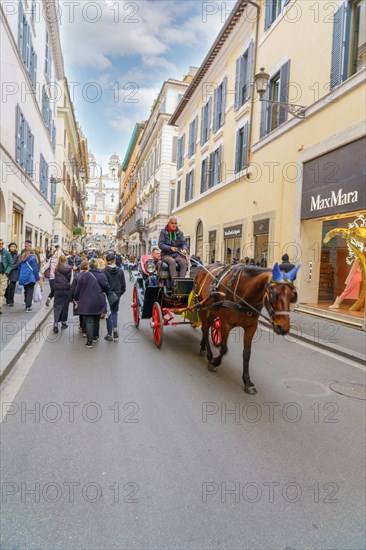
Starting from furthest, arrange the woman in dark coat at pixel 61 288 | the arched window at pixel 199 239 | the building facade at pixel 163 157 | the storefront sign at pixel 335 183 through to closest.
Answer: the building facade at pixel 163 157
the arched window at pixel 199 239
the storefront sign at pixel 335 183
the woman in dark coat at pixel 61 288

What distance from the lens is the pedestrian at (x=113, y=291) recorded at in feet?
25.5

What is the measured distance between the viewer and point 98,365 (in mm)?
5902

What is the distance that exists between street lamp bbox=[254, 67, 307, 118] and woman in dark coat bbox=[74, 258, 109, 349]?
23.5 feet

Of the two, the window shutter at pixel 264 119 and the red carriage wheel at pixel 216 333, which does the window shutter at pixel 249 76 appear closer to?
the window shutter at pixel 264 119

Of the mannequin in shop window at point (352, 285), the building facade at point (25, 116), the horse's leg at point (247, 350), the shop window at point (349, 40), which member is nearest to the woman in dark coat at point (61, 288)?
the horse's leg at point (247, 350)

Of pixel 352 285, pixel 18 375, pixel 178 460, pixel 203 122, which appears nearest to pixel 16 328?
pixel 18 375

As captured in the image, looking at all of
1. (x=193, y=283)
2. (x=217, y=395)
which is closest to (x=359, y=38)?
(x=193, y=283)

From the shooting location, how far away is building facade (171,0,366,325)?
33.5 feet

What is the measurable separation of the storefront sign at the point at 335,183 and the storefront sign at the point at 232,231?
5272 millimetres

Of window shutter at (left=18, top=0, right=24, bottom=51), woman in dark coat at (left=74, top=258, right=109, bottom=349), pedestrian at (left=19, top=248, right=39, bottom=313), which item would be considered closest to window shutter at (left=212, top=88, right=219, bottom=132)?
window shutter at (left=18, top=0, right=24, bottom=51)

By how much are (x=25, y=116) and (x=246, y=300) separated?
15.0 metres

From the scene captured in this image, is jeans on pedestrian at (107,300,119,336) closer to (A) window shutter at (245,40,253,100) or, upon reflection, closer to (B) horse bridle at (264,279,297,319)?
(B) horse bridle at (264,279,297,319)

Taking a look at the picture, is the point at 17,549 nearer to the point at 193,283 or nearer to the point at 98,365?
the point at 98,365

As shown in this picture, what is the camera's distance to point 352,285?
10.7 metres
